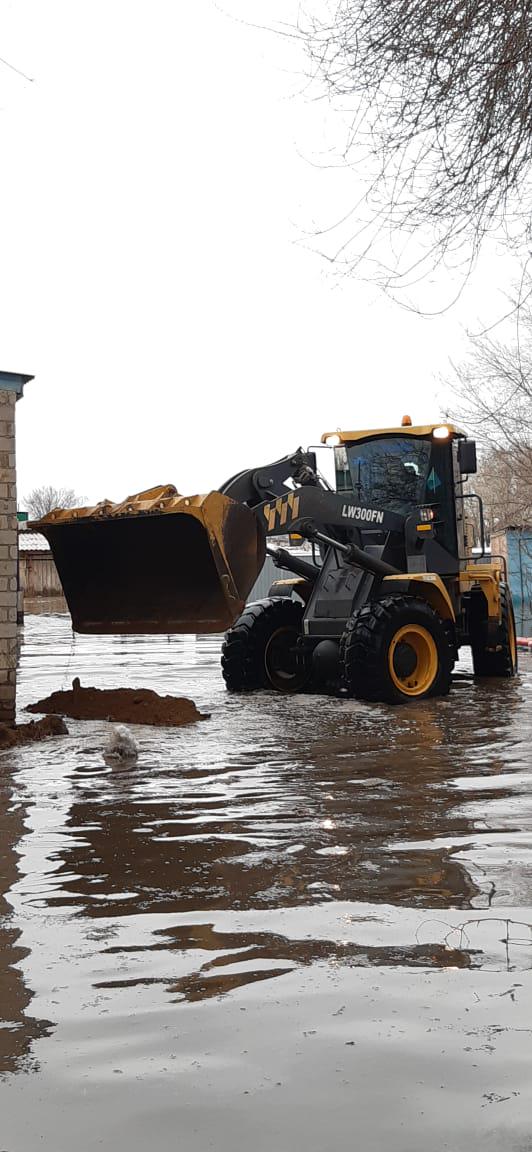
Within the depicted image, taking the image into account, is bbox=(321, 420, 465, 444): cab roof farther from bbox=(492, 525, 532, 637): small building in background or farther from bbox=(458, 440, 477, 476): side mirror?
bbox=(492, 525, 532, 637): small building in background

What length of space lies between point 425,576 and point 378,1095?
32.6 ft

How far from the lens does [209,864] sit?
5.10m

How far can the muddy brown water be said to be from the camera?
9.00 feet

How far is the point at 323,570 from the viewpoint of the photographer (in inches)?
531

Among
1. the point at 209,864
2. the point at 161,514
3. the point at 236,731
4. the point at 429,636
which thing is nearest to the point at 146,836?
the point at 209,864

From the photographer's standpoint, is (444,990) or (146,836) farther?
(146,836)

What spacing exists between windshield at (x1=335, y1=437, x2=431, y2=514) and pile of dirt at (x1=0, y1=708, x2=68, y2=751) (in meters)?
5.27

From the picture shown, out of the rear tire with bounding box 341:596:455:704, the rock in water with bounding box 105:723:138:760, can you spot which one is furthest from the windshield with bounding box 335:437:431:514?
the rock in water with bounding box 105:723:138:760

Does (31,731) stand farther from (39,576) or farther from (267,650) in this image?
(39,576)

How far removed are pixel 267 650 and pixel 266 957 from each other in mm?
9749

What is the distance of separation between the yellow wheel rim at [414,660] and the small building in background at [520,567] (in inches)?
740

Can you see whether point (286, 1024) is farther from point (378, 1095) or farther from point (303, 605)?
point (303, 605)

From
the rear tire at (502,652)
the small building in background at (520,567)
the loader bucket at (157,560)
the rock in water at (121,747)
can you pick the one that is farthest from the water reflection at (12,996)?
the small building in background at (520,567)

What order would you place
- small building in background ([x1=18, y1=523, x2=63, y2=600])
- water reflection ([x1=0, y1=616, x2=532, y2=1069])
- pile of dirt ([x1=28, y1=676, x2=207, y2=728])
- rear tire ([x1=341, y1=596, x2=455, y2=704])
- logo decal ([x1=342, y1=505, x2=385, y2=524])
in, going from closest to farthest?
water reflection ([x1=0, y1=616, x2=532, y2=1069]) < pile of dirt ([x1=28, y1=676, x2=207, y2=728]) < rear tire ([x1=341, y1=596, x2=455, y2=704]) < logo decal ([x1=342, y1=505, x2=385, y2=524]) < small building in background ([x1=18, y1=523, x2=63, y2=600])
